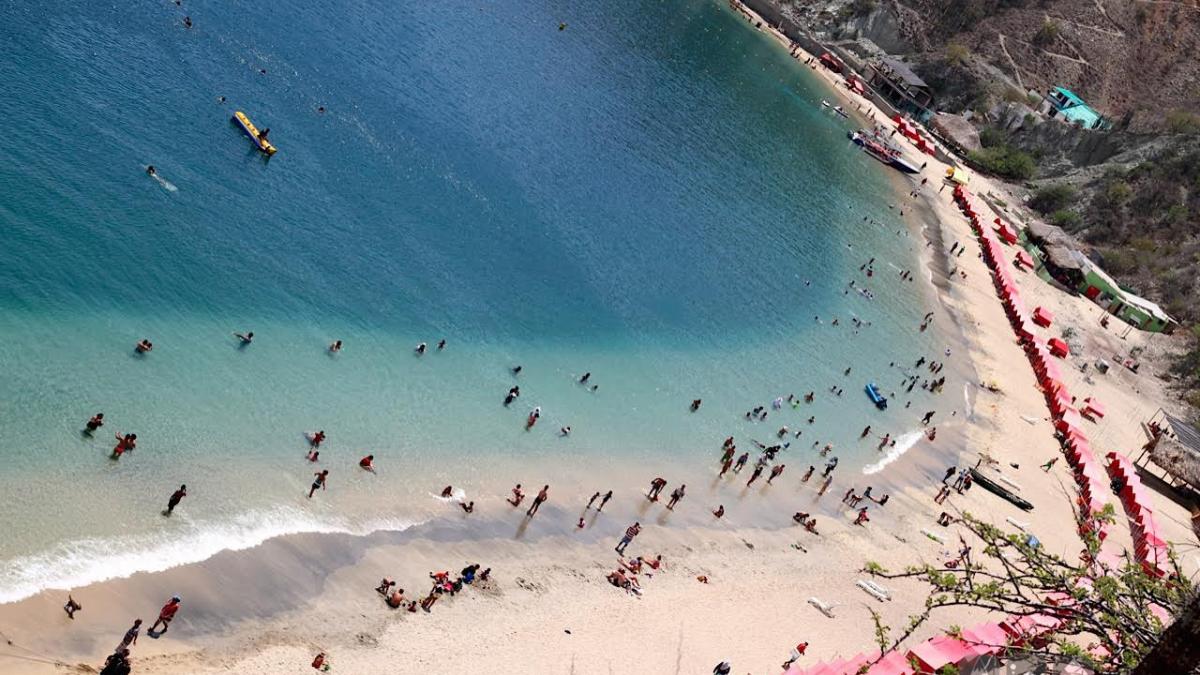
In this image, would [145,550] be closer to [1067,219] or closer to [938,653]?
[938,653]

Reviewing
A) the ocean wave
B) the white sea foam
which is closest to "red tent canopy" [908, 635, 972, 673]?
the ocean wave

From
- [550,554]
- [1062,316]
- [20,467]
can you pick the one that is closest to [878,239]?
[1062,316]

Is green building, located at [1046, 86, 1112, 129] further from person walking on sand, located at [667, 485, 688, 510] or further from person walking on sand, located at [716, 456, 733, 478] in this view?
person walking on sand, located at [667, 485, 688, 510]

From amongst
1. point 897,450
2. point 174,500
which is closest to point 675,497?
point 897,450

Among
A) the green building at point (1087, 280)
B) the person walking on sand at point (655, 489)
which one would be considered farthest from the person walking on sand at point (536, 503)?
the green building at point (1087, 280)

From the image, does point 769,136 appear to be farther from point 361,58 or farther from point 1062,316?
point 361,58

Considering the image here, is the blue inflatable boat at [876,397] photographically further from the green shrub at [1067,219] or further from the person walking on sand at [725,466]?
the green shrub at [1067,219]

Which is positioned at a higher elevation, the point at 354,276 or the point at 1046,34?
the point at 1046,34
